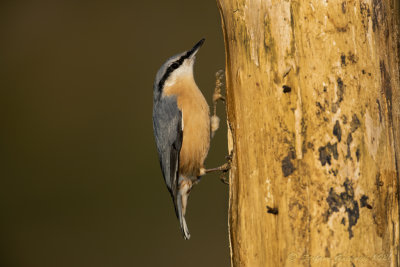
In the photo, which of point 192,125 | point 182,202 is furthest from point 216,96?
point 182,202

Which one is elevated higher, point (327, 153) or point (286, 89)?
point (286, 89)

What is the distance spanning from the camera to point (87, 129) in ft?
15.7

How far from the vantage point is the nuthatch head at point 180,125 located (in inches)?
111

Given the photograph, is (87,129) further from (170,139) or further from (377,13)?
(377,13)

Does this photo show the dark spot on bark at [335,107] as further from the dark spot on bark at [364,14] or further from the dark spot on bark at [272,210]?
the dark spot on bark at [272,210]

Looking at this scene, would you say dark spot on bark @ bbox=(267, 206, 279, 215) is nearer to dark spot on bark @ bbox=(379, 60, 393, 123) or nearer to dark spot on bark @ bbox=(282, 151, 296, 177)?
dark spot on bark @ bbox=(282, 151, 296, 177)

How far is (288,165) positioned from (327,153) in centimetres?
14

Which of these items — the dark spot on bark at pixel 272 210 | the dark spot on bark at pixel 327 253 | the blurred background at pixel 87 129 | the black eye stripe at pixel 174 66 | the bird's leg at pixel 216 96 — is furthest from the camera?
the blurred background at pixel 87 129

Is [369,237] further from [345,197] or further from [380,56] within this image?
[380,56]

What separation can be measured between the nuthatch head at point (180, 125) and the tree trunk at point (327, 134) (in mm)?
1047

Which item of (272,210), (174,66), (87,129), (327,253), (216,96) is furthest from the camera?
(87,129)

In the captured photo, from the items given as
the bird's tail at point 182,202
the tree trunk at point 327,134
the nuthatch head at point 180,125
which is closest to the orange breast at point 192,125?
the nuthatch head at point 180,125

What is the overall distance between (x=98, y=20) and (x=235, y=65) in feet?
10.4

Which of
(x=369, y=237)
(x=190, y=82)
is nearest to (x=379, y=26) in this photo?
(x=369, y=237)
